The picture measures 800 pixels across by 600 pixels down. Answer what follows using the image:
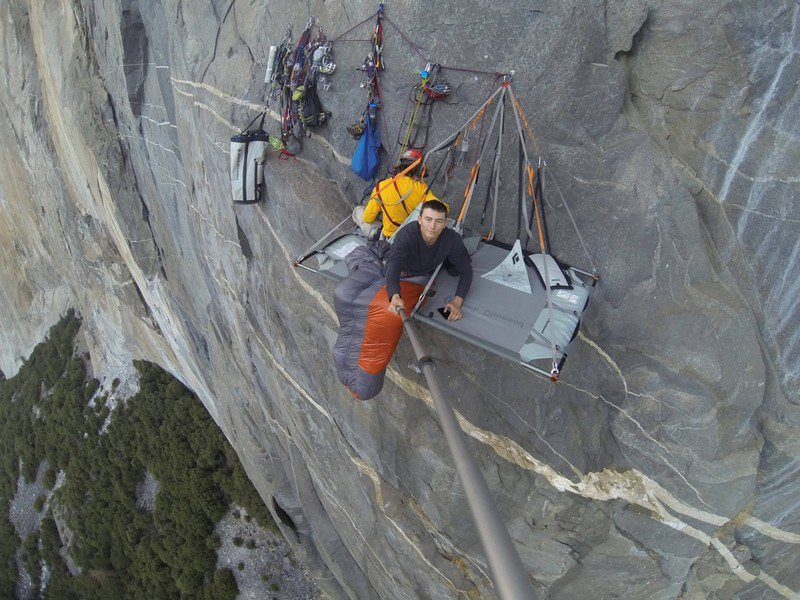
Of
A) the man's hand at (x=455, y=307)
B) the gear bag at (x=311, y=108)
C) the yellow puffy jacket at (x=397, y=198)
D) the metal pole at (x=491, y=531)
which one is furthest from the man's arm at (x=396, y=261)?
the gear bag at (x=311, y=108)

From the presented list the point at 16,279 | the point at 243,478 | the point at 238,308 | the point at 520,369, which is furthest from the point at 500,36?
the point at 16,279

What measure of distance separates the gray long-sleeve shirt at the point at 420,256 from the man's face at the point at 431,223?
0.40 ft

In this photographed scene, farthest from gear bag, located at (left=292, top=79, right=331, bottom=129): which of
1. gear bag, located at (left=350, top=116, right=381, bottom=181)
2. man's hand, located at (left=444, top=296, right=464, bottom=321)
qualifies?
man's hand, located at (left=444, top=296, right=464, bottom=321)

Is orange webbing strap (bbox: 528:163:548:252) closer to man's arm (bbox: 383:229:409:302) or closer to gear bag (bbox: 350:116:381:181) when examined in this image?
man's arm (bbox: 383:229:409:302)

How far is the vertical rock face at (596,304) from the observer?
17.1 ft

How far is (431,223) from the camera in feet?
15.2

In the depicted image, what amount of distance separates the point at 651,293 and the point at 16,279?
90.1 feet

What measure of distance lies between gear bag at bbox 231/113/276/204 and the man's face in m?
3.34

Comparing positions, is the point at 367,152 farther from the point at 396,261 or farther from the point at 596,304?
the point at 596,304

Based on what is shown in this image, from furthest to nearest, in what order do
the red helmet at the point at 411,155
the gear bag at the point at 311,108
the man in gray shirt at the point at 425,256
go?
1. the gear bag at the point at 311,108
2. the red helmet at the point at 411,155
3. the man in gray shirt at the point at 425,256

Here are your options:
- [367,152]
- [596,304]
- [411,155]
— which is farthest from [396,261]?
[596,304]

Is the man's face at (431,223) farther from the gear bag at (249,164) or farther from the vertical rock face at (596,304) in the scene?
the gear bag at (249,164)

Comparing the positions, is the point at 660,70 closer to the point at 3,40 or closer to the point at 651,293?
the point at 651,293

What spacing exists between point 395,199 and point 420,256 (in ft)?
2.87
